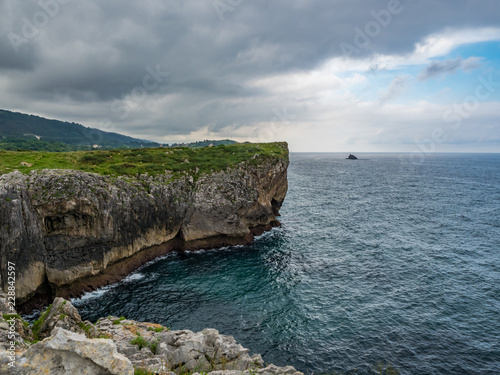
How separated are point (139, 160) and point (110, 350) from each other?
156 feet

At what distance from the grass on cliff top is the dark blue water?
16005 mm

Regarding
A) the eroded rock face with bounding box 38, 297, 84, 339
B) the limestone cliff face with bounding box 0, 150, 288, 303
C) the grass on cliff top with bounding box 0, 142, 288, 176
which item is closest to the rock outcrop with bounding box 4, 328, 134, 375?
the eroded rock face with bounding box 38, 297, 84, 339

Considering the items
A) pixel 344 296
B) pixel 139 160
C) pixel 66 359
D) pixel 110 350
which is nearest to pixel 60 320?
pixel 66 359

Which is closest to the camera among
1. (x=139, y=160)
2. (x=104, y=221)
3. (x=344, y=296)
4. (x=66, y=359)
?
(x=66, y=359)

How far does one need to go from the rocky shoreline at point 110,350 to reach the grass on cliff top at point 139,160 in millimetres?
24566

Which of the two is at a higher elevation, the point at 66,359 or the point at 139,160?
the point at 139,160

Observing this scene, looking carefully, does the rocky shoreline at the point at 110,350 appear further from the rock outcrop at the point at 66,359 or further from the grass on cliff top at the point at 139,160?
the grass on cliff top at the point at 139,160

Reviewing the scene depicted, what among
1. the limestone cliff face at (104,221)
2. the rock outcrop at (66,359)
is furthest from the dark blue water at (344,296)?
Answer: the rock outcrop at (66,359)

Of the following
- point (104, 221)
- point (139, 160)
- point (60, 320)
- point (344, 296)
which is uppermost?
point (139, 160)

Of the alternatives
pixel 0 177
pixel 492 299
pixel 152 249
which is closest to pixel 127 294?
pixel 152 249

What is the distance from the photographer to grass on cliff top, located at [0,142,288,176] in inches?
1489

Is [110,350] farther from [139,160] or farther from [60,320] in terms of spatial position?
[139,160]

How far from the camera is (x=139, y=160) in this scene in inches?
2052

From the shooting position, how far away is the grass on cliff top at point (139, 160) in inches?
1489
